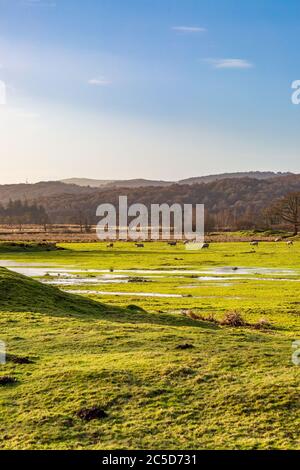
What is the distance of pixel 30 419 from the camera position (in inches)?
491

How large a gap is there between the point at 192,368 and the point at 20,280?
16.6 m

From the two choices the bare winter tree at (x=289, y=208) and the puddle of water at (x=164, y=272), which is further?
the bare winter tree at (x=289, y=208)

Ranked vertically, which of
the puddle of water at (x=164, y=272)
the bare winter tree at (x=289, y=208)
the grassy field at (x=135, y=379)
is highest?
the bare winter tree at (x=289, y=208)

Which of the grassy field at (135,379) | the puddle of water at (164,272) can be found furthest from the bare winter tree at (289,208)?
the grassy field at (135,379)

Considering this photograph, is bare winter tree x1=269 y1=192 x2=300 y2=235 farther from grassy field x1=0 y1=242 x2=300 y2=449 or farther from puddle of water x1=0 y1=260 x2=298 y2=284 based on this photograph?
grassy field x1=0 y1=242 x2=300 y2=449

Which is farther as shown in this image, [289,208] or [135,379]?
[289,208]

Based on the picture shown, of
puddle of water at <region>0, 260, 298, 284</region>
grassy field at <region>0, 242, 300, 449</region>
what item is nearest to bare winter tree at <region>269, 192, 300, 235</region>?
puddle of water at <region>0, 260, 298, 284</region>

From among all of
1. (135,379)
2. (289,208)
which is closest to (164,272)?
(135,379)

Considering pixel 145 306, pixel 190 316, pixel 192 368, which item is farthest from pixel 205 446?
pixel 145 306

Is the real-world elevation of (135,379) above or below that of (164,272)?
above

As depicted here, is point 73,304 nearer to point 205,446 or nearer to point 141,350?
point 141,350

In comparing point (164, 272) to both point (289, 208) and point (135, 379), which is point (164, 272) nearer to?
point (135, 379)

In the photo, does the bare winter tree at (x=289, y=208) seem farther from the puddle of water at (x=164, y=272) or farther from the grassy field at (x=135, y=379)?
the grassy field at (x=135, y=379)

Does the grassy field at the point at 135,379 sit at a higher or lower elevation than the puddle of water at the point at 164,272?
higher
